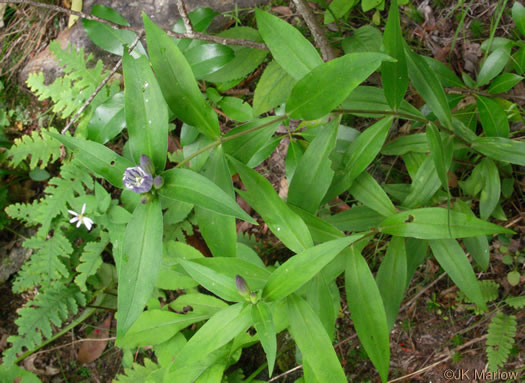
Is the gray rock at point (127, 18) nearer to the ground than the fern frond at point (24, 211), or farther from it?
farther from it

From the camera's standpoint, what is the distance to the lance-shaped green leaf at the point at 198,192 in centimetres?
165

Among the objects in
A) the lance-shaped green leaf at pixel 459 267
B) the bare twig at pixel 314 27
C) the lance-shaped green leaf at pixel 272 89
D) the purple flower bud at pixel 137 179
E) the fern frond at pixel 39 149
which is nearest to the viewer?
the purple flower bud at pixel 137 179

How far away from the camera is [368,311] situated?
203 cm

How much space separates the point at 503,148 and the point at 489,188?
310 millimetres

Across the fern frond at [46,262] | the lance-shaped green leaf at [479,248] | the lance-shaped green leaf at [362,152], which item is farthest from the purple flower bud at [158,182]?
the fern frond at [46,262]

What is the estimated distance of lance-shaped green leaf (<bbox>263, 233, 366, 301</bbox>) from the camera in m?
1.73

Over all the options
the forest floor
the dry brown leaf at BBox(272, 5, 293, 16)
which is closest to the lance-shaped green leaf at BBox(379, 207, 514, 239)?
the forest floor

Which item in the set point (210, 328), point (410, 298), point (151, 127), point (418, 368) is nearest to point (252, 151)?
point (151, 127)

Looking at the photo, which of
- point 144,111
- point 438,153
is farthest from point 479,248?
point 144,111

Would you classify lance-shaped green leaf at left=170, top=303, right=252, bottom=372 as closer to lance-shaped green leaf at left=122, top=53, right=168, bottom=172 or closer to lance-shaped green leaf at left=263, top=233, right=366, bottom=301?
lance-shaped green leaf at left=263, top=233, right=366, bottom=301

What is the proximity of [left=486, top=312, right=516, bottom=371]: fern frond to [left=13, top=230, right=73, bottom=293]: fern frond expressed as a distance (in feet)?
10.3

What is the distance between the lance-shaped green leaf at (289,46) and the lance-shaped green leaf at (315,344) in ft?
3.67

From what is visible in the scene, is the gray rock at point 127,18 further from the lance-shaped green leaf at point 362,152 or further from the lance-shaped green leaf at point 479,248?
the lance-shaped green leaf at point 479,248

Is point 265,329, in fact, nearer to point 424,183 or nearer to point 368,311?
point 368,311
